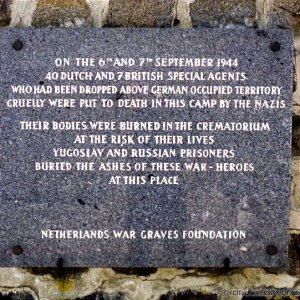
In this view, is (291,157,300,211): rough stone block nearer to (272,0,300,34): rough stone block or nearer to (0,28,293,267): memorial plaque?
(0,28,293,267): memorial plaque

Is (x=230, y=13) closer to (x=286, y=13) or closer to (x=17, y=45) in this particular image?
(x=286, y=13)

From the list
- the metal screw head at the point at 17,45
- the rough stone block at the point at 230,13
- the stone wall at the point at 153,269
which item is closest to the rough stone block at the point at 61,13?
the stone wall at the point at 153,269

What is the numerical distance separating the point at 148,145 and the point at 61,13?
24.9 inches

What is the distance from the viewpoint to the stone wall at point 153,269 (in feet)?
7.52

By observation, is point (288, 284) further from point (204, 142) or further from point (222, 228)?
point (204, 142)

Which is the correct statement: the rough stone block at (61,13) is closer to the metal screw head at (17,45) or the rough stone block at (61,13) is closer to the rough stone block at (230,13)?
the metal screw head at (17,45)

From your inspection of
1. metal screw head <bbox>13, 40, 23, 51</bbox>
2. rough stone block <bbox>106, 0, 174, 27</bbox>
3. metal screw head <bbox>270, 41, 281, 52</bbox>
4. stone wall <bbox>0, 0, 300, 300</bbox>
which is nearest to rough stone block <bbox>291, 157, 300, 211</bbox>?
stone wall <bbox>0, 0, 300, 300</bbox>

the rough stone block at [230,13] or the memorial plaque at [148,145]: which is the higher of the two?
the rough stone block at [230,13]

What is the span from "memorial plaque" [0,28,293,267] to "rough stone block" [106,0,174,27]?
0.06m

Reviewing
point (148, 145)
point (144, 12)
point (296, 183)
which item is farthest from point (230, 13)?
point (296, 183)

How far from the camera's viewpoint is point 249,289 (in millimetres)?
2316

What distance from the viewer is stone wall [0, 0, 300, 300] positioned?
2.29m

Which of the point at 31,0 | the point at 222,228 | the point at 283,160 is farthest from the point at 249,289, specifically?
the point at 31,0

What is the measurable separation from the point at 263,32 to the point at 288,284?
3.27 feet
